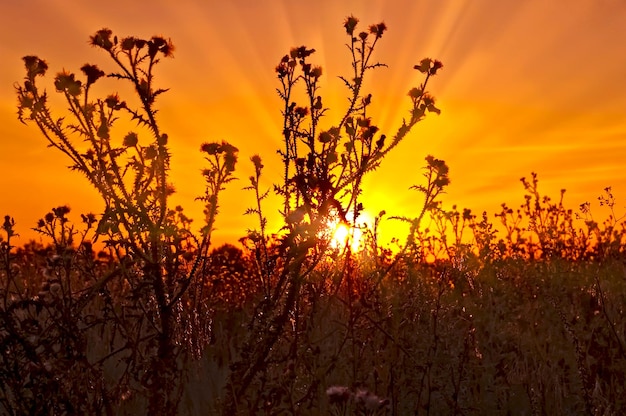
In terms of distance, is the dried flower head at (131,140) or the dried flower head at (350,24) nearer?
the dried flower head at (131,140)

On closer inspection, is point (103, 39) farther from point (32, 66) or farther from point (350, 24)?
point (350, 24)

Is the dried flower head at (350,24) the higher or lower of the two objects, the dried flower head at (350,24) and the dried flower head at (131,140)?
the higher

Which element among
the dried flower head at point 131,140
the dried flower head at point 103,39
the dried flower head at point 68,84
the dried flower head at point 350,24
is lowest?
the dried flower head at point 131,140

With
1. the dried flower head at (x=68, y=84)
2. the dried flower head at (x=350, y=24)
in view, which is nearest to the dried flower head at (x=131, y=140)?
the dried flower head at (x=68, y=84)

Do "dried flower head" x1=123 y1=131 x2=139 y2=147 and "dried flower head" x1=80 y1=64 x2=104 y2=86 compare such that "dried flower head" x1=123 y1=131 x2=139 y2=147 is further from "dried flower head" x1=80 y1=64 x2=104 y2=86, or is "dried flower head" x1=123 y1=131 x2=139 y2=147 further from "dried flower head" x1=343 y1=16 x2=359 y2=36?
"dried flower head" x1=343 y1=16 x2=359 y2=36

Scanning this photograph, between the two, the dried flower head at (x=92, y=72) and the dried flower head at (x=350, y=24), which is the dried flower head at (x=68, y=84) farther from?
the dried flower head at (x=350, y=24)

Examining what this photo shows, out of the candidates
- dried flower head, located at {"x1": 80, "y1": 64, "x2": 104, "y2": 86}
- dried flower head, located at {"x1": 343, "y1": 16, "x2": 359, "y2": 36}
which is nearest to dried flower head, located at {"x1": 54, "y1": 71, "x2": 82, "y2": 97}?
dried flower head, located at {"x1": 80, "y1": 64, "x2": 104, "y2": 86}

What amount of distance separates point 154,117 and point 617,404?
349 centimetres

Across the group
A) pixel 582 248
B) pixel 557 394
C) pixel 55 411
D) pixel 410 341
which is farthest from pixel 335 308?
pixel 582 248

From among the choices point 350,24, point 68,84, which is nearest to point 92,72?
point 68,84

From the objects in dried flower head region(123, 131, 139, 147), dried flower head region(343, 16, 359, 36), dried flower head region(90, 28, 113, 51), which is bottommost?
dried flower head region(123, 131, 139, 147)

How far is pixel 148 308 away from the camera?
186 inches

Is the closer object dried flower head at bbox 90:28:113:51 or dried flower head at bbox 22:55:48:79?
dried flower head at bbox 90:28:113:51

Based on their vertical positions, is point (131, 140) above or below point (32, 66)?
below
